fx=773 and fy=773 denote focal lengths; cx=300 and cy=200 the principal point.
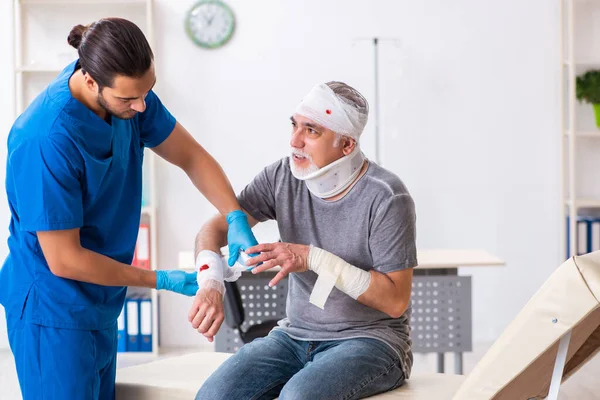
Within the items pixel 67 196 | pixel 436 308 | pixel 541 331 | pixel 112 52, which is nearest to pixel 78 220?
pixel 67 196

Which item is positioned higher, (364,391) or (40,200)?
(40,200)

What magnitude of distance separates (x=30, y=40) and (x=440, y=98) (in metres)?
2.31

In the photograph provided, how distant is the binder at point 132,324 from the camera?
409 centimetres

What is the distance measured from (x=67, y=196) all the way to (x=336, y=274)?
1.97 ft

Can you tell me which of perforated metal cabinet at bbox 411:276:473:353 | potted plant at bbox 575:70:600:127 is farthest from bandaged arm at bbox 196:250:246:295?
potted plant at bbox 575:70:600:127

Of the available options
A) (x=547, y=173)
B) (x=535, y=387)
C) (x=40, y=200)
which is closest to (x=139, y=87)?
(x=40, y=200)

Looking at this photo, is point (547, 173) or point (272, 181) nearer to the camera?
point (272, 181)

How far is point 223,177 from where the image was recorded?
202 cm

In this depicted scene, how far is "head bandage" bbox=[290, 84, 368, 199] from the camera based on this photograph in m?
1.85

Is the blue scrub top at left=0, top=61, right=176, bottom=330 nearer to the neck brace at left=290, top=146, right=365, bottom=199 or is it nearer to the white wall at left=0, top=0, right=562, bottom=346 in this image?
the neck brace at left=290, top=146, right=365, bottom=199

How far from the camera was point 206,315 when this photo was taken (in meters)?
1.74

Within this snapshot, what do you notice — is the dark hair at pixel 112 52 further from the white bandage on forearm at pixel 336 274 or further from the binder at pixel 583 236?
the binder at pixel 583 236

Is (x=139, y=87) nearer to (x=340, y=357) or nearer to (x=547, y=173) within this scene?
(x=340, y=357)

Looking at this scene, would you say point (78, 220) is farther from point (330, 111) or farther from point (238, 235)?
point (330, 111)
